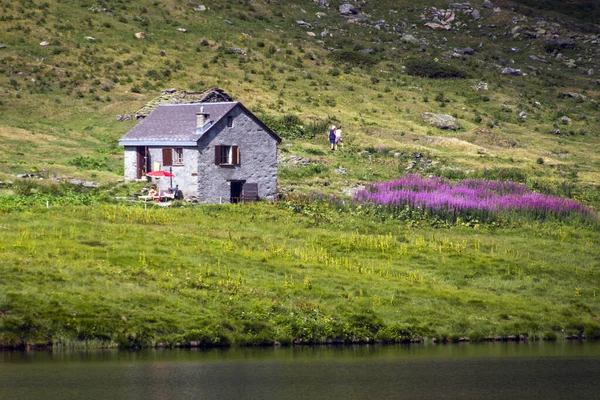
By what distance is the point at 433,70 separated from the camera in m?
141

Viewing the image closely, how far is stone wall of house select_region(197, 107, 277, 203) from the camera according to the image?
2886 inches

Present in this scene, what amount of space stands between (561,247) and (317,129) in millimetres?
46152

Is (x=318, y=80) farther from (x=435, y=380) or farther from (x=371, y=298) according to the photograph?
(x=435, y=380)

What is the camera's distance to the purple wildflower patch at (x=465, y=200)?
221 ft

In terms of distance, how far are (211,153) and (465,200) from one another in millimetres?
18348

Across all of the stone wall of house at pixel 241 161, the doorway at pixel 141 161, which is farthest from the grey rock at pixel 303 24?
the doorway at pixel 141 161

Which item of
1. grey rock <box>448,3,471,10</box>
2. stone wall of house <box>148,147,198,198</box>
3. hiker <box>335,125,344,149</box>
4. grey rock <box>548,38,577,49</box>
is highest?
grey rock <box>448,3,471,10</box>

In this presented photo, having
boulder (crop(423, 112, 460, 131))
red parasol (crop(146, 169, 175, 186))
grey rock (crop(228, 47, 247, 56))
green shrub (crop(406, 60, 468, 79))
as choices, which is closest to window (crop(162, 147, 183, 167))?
red parasol (crop(146, 169, 175, 186))

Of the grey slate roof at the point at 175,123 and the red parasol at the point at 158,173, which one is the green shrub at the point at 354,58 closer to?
the grey slate roof at the point at 175,123

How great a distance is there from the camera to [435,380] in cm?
3762

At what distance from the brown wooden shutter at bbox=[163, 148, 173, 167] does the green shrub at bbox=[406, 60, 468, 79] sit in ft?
232

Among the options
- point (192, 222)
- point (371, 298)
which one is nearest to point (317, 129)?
point (192, 222)

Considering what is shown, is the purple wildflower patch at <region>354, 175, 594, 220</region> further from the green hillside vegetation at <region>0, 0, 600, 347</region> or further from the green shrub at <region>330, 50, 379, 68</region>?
the green shrub at <region>330, 50, 379, 68</region>

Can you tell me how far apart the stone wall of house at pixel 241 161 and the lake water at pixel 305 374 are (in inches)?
1263
